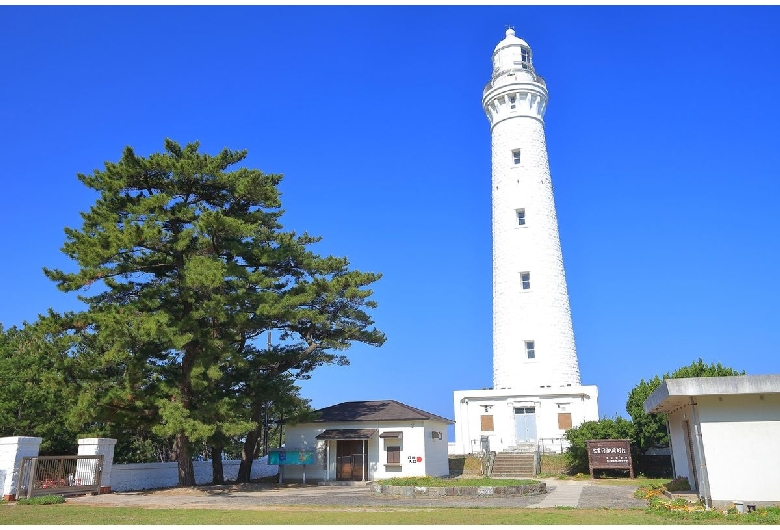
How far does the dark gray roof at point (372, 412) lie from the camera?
25688mm

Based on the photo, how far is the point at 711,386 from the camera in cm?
1259

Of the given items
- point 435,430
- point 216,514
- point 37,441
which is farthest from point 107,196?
point 435,430

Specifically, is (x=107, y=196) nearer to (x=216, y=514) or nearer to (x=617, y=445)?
(x=216, y=514)

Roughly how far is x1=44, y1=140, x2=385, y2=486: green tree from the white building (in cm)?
1170

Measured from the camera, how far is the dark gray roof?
2569cm

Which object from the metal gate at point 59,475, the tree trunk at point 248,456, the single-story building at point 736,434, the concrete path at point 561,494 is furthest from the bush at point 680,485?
the metal gate at point 59,475

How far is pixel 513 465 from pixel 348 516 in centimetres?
1578

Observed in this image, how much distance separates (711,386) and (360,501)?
897cm

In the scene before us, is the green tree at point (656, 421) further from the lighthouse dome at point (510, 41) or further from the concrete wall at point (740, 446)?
the lighthouse dome at point (510, 41)

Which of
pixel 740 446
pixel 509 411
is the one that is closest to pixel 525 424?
pixel 509 411

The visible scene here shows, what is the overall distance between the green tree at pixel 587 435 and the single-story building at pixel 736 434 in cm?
1224

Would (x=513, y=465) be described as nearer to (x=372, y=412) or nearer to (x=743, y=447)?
(x=372, y=412)

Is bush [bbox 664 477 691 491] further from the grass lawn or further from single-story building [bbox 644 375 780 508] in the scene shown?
the grass lawn

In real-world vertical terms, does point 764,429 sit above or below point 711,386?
below
